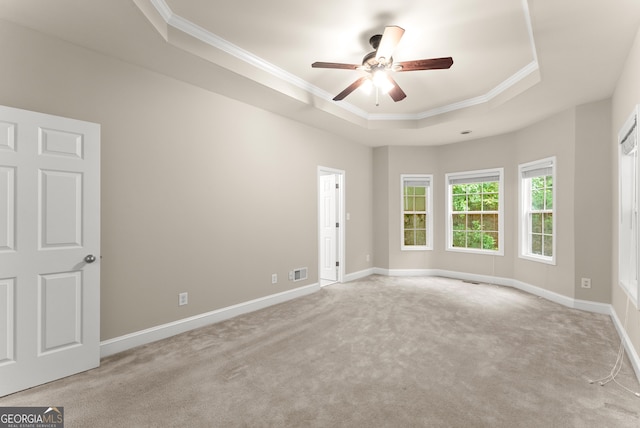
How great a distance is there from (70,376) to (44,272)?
0.85 m

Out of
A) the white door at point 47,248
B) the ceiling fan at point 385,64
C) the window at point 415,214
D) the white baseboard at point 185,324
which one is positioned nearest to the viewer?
the white door at point 47,248

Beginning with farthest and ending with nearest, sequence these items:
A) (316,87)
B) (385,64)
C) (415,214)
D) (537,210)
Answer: (415,214)
(537,210)
(316,87)
(385,64)

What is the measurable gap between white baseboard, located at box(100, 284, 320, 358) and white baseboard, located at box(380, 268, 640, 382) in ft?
9.38

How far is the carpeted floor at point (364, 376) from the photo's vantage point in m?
2.03

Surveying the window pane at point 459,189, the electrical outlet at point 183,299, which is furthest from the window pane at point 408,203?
the electrical outlet at point 183,299

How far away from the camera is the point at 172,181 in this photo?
3.39m

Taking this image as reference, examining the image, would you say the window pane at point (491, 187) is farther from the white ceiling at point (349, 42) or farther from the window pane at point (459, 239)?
the white ceiling at point (349, 42)

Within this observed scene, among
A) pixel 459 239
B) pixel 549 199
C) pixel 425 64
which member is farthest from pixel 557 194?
pixel 425 64

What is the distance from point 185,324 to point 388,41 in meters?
3.41

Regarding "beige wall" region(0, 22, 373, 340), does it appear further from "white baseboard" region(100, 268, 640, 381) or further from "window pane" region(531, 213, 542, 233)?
"window pane" region(531, 213, 542, 233)

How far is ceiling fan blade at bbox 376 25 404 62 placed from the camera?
240 cm

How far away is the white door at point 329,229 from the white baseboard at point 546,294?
44.8 inches

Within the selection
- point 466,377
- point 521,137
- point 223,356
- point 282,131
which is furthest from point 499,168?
point 223,356

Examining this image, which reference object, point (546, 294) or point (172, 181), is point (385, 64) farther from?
point (546, 294)
